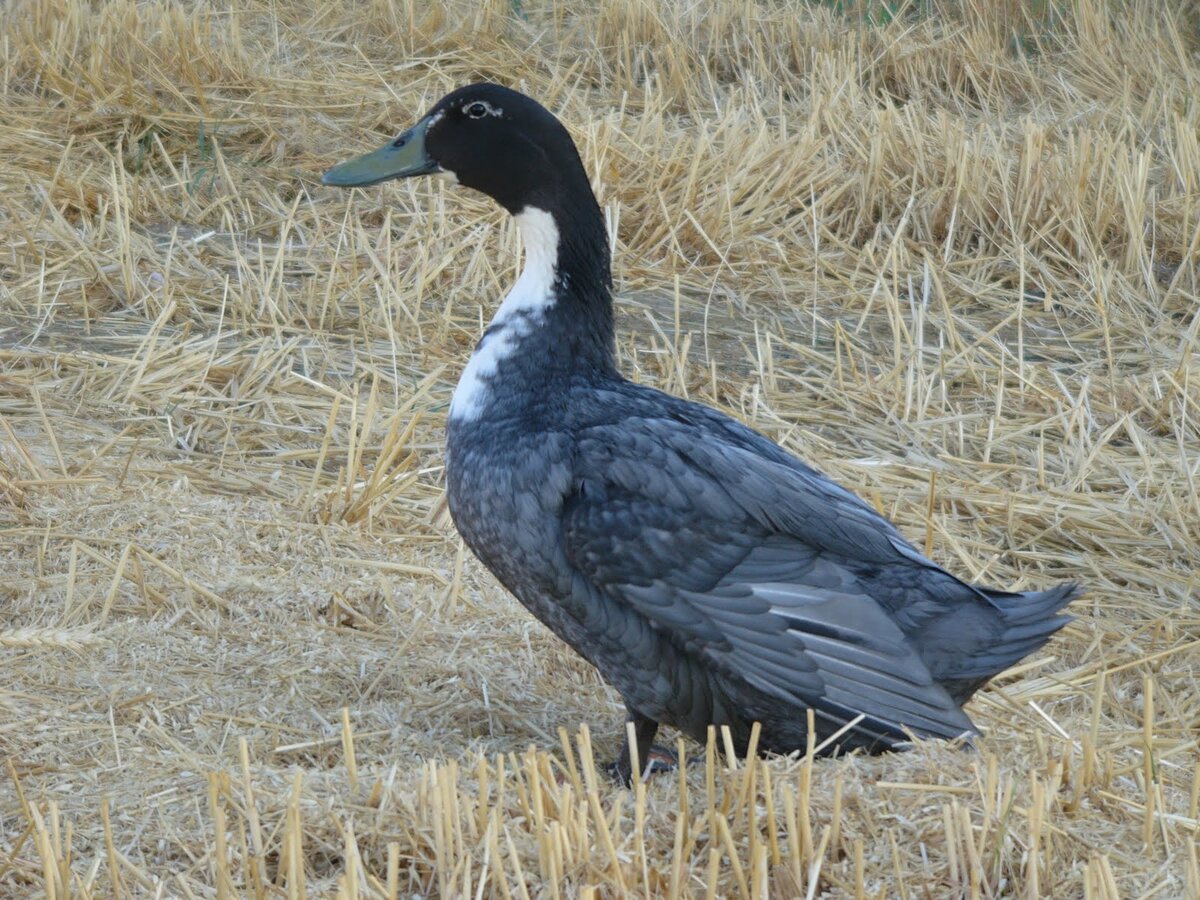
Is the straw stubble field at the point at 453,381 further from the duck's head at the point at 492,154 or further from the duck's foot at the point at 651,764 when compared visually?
the duck's head at the point at 492,154

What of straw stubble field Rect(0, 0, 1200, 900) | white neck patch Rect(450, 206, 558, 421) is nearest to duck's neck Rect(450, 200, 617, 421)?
white neck patch Rect(450, 206, 558, 421)

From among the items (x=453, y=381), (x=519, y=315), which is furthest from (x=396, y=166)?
(x=453, y=381)

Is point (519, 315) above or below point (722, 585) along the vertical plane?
above

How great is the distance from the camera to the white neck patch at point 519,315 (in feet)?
10.8

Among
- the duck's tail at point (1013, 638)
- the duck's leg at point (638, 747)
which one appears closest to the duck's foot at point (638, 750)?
the duck's leg at point (638, 747)

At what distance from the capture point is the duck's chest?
9.94ft

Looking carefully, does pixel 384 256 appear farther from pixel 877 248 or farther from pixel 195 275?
pixel 877 248

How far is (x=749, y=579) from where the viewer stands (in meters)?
3.02

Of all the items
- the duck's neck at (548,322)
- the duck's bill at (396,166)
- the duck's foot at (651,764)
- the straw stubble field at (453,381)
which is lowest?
the duck's foot at (651,764)

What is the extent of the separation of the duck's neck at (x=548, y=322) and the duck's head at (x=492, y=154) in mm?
49

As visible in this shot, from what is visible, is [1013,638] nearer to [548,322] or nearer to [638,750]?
[638,750]

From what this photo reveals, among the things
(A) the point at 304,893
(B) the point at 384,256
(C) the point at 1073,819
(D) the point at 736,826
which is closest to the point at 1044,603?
(C) the point at 1073,819

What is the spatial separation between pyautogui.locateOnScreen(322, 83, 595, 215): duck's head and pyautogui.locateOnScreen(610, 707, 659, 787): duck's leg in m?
1.05

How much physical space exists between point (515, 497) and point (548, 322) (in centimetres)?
44
